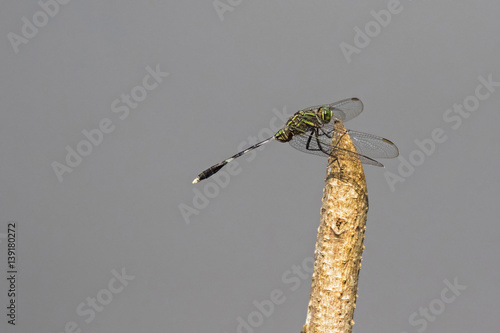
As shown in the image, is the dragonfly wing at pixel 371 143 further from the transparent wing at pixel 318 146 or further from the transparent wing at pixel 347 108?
the transparent wing at pixel 347 108

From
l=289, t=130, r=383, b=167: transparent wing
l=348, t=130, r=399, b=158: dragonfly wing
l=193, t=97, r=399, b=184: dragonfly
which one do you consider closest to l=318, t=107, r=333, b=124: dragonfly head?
l=193, t=97, r=399, b=184: dragonfly

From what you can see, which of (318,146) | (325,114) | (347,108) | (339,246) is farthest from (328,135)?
(339,246)

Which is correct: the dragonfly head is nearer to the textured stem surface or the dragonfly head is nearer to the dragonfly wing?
the dragonfly wing

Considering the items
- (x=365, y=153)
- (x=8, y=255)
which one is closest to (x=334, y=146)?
(x=365, y=153)

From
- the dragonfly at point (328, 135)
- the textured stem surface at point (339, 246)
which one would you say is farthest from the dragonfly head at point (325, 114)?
the textured stem surface at point (339, 246)

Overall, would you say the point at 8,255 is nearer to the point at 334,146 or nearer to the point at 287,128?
the point at 287,128

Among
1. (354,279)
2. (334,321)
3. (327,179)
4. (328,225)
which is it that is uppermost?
(327,179)

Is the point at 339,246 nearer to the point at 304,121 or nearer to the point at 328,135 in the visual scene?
the point at 328,135
